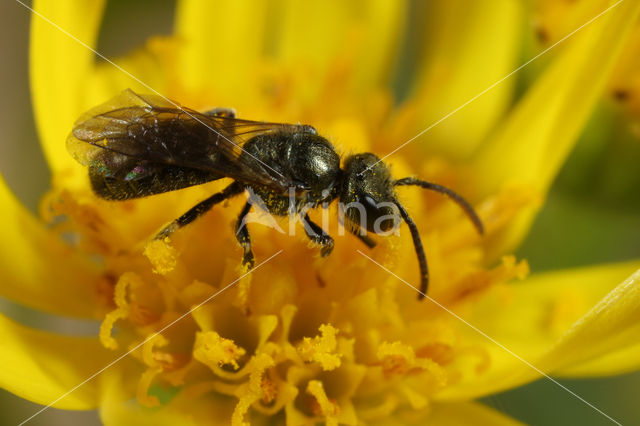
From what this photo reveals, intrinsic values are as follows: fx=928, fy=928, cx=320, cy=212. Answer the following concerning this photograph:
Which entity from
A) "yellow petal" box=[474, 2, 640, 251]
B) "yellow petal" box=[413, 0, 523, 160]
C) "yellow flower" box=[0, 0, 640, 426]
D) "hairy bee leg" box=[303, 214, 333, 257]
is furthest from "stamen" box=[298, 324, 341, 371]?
"yellow petal" box=[413, 0, 523, 160]

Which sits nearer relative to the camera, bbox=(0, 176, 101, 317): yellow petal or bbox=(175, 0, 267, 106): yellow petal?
bbox=(0, 176, 101, 317): yellow petal

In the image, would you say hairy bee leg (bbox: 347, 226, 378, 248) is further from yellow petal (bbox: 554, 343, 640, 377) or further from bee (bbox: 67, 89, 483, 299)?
yellow petal (bbox: 554, 343, 640, 377)

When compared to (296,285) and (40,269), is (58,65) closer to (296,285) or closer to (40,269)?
(40,269)

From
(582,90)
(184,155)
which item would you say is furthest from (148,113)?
(582,90)

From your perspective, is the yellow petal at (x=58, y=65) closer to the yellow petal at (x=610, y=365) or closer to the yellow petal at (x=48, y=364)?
the yellow petal at (x=48, y=364)

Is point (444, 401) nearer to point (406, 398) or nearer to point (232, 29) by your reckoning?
point (406, 398)

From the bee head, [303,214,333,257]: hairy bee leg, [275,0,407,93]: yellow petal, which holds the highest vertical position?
[275,0,407,93]: yellow petal
